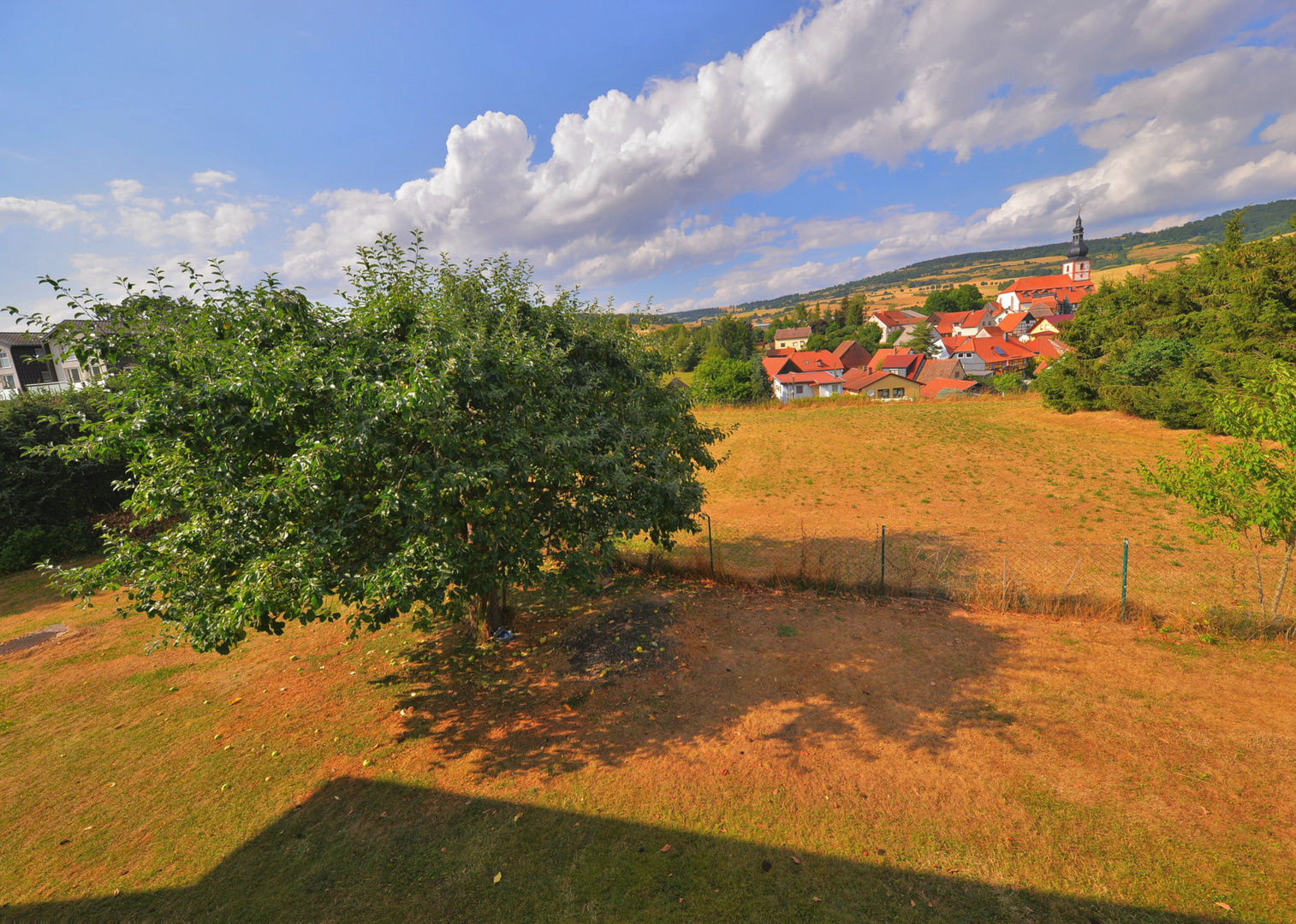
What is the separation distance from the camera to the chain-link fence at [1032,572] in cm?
983

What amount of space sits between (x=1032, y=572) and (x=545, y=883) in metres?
12.4

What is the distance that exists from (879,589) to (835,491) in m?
11.0

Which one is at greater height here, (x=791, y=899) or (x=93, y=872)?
(x=93, y=872)

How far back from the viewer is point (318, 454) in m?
5.13

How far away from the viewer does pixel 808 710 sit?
7.55 meters

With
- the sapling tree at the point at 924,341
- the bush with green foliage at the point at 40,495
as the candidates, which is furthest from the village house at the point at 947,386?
the bush with green foliage at the point at 40,495

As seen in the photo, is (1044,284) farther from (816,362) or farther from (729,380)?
(729,380)

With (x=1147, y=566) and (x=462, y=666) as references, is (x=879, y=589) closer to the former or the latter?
(x=1147, y=566)

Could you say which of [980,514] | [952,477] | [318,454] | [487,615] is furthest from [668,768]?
[952,477]

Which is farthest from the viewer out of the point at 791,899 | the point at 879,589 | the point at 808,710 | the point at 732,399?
the point at 732,399

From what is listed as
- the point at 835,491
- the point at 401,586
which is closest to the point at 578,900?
the point at 401,586

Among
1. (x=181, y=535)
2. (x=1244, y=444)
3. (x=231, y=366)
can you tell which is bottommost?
(x=1244, y=444)

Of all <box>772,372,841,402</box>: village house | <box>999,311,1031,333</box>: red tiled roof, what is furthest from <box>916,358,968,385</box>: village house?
<box>999,311,1031,333</box>: red tiled roof

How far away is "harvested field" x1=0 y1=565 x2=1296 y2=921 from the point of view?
5.04 metres
